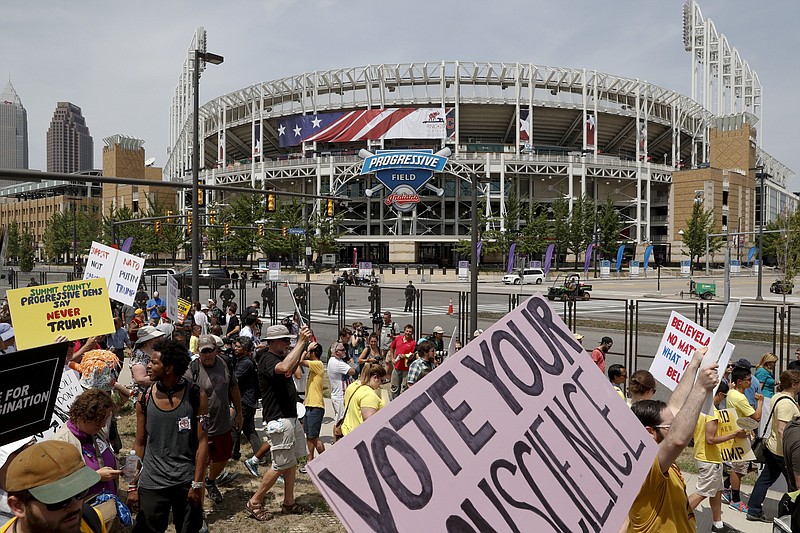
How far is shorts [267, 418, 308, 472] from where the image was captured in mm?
5969

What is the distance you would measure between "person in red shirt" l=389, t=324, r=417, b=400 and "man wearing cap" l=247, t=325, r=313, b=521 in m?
4.96

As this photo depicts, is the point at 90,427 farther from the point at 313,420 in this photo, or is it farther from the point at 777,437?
the point at 777,437

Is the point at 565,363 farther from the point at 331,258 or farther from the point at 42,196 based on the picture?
the point at 42,196

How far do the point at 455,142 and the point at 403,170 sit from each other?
786 centimetres

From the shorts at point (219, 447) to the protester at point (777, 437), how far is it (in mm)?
5251

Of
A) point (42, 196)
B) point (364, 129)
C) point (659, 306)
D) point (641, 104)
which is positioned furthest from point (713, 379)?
point (42, 196)

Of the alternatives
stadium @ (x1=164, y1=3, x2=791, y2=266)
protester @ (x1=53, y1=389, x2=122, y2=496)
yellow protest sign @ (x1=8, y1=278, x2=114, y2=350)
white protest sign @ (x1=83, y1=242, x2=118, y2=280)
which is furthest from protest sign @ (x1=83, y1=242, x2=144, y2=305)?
stadium @ (x1=164, y1=3, x2=791, y2=266)

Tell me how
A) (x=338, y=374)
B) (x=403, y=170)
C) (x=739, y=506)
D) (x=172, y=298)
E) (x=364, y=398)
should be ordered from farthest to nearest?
(x=403, y=170)
(x=172, y=298)
(x=338, y=374)
(x=739, y=506)
(x=364, y=398)

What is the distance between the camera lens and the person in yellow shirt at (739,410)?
629cm

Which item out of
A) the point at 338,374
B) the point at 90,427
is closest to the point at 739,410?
the point at 338,374

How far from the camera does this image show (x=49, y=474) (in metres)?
2.50

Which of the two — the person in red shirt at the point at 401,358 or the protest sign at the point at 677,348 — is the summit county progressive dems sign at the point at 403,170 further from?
the protest sign at the point at 677,348

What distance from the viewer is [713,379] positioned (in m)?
3.14

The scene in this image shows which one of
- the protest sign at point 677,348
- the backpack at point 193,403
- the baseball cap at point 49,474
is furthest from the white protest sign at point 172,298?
the baseball cap at point 49,474
